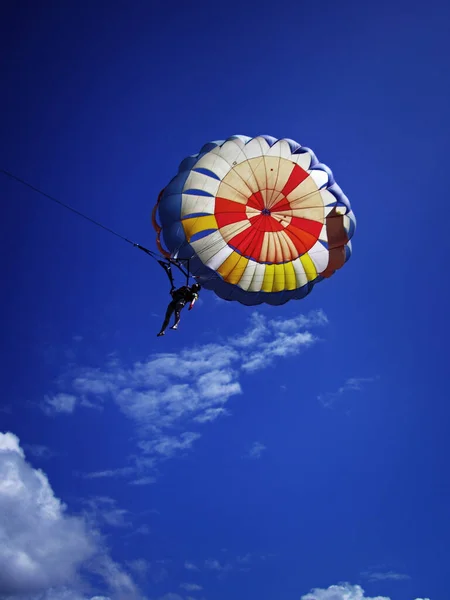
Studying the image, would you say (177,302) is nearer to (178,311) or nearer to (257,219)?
(178,311)

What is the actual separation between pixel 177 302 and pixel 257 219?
3.19m

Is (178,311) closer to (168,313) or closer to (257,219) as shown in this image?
(168,313)

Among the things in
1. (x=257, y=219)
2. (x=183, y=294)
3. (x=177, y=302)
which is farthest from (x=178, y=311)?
(x=257, y=219)

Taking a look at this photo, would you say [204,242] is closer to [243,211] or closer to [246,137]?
[243,211]

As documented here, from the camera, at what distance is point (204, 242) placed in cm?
1303

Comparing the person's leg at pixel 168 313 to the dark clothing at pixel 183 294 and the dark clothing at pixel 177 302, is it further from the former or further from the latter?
the dark clothing at pixel 183 294

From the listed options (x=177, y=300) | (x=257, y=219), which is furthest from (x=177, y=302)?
(x=257, y=219)

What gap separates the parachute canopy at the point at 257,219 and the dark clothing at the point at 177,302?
963 millimetres

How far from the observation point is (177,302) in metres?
12.0

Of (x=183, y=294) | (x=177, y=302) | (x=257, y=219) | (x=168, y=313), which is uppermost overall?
(x=257, y=219)

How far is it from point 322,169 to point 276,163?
1168 mm

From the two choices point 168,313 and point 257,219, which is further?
point 257,219

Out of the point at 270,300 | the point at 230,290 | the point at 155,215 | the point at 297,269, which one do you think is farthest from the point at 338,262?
the point at 155,215

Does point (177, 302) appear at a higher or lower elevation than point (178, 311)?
higher
